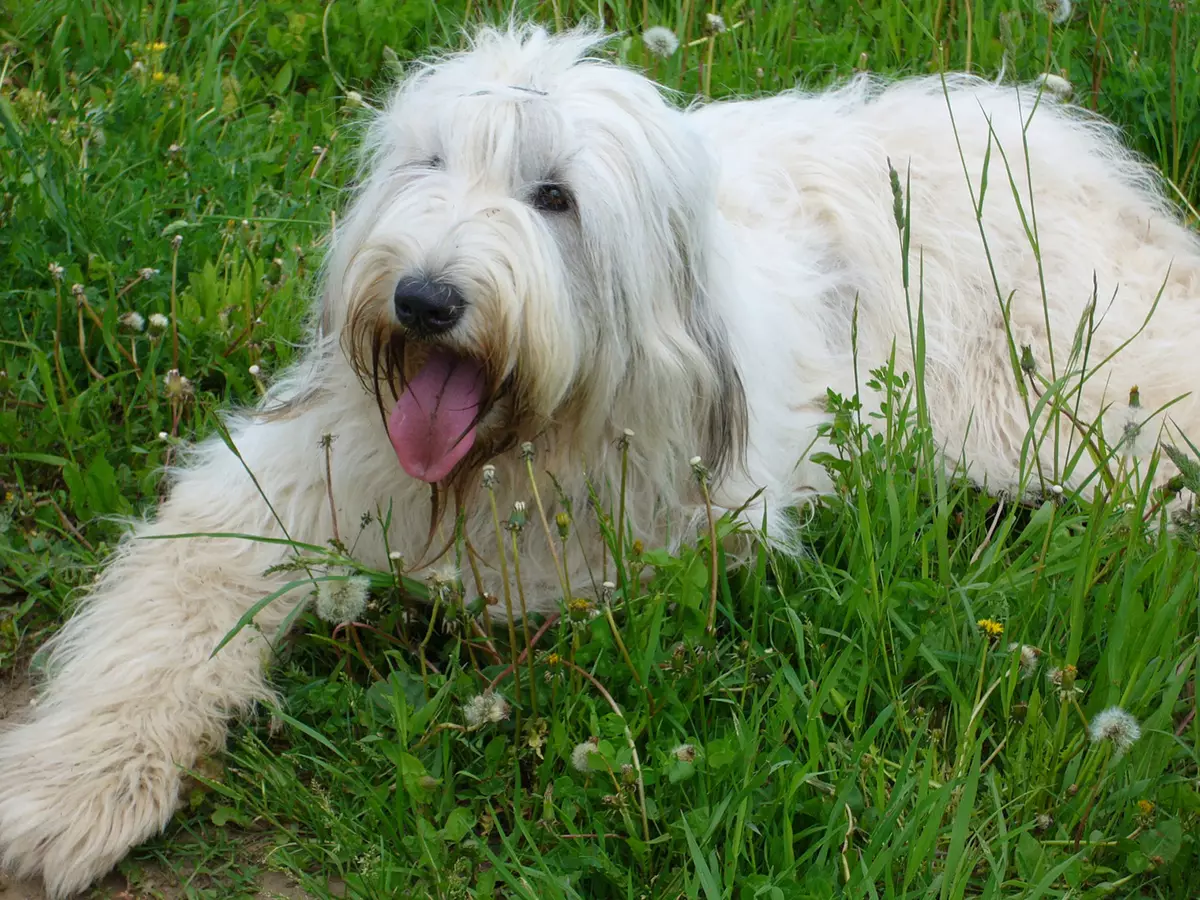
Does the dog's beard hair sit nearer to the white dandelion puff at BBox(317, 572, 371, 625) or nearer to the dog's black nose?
the dog's black nose

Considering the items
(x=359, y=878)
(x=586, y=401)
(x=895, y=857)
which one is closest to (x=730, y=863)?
(x=895, y=857)

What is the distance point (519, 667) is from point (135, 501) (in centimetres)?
123

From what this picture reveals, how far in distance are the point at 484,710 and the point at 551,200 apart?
38.5 inches

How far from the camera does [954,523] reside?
348 centimetres

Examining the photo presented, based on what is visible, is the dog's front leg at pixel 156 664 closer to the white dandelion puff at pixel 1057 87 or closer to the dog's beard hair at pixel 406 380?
the dog's beard hair at pixel 406 380

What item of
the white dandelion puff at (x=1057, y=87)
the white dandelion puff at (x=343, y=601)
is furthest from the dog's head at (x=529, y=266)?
the white dandelion puff at (x=1057, y=87)

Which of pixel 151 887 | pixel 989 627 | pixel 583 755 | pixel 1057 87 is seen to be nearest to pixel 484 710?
pixel 583 755

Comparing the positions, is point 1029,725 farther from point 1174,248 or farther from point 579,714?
point 1174,248

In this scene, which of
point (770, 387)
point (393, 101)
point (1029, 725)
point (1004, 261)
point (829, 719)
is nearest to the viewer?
point (1029, 725)

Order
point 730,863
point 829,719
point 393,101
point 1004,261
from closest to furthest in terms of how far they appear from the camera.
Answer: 1. point 730,863
2. point 829,719
3. point 393,101
4. point 1004,261

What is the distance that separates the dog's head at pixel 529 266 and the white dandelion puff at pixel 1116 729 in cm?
98

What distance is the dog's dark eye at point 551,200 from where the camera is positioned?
2.72m

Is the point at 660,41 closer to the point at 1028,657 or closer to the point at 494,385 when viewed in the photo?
the point at 494,385

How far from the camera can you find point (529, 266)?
2564 millimetres
